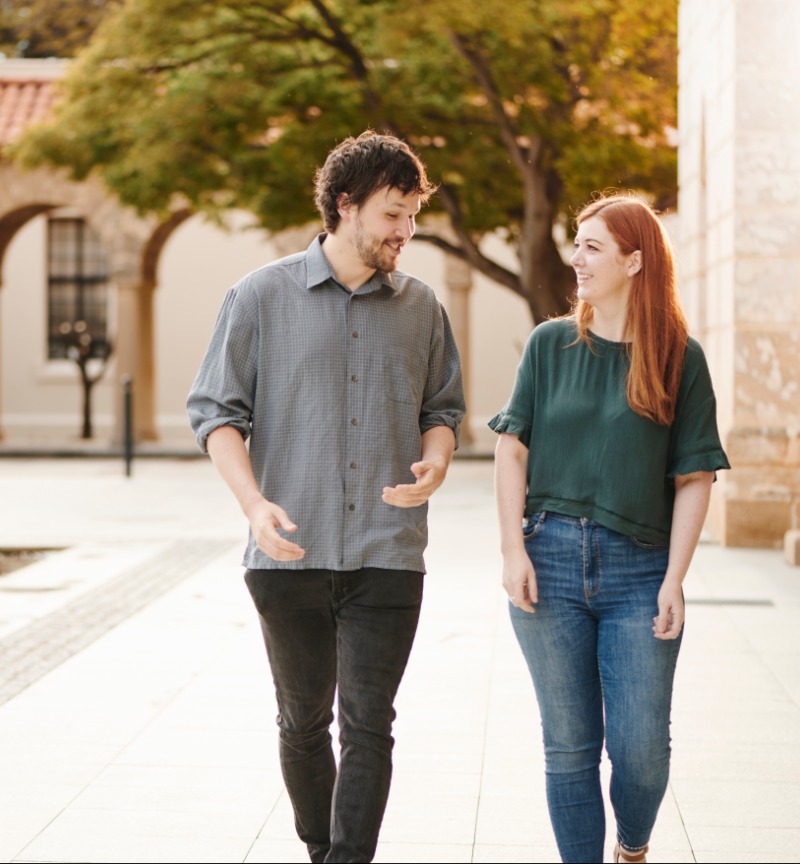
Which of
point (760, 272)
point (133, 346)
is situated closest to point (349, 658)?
point (760, 272)

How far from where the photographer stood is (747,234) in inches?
409

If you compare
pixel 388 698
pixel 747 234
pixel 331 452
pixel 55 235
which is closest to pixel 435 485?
pixel 331 452

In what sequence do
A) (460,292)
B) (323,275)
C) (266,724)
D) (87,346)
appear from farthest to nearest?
1. (87,346)
2. (460,292)
3. (266,724)
4. (323,275)

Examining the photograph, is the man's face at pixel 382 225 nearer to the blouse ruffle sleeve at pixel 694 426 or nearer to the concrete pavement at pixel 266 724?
the blouse ruffle sleeve at pixel 694 426

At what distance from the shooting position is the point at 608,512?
3.22 meters

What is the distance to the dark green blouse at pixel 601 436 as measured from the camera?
3232 mm

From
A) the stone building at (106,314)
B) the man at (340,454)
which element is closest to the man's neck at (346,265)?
the man at (340,454)

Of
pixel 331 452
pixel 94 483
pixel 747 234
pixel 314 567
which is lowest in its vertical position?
pixel 94 483

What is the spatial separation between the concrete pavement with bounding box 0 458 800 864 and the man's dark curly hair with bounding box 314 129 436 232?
1.77 metres

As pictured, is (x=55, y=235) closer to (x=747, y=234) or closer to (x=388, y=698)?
(x=747, y=234)

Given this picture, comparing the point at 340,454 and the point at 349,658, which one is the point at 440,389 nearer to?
the point at 340,454

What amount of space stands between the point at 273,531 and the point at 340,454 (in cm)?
28

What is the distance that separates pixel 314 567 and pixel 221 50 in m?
13.6

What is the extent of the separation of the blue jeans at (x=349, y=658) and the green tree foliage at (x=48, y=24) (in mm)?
28629
